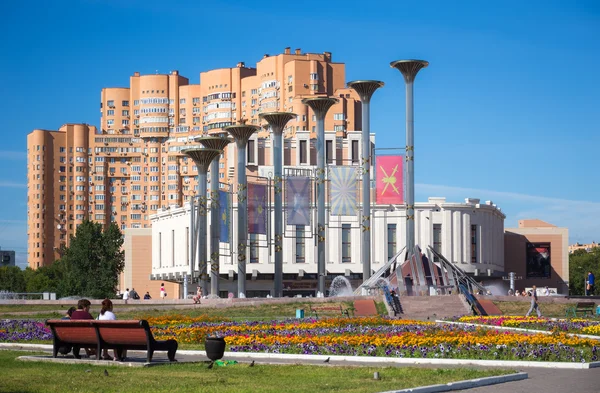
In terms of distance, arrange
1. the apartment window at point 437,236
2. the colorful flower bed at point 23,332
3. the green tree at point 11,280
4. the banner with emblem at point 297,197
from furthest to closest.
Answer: the green tree at point 11,280
the apartment window at point 437,236
the banner with emblem at point 297,197
the colorful flower bed at point 23,332

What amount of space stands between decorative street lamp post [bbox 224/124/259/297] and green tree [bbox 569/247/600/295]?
267ft

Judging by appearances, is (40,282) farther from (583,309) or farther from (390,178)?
(583,309)

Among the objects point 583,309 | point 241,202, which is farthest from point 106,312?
point 241,202

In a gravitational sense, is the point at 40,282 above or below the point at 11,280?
below

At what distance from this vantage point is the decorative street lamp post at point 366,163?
2221 inches

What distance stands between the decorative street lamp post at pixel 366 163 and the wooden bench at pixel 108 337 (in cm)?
3746

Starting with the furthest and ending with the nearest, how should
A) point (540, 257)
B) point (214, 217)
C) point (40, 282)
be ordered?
point (40, 282), point (540, 257), point (214, 217)

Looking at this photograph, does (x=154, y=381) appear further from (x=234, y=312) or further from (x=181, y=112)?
(x=181, y=112)

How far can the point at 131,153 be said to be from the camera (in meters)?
A: 160

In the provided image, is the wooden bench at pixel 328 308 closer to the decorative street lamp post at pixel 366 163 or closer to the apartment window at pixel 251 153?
the decorative street lamp post at pixel 366 163

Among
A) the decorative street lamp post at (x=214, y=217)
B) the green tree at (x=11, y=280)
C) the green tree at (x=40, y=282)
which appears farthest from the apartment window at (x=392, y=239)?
the green tree at (x=11, y=280)

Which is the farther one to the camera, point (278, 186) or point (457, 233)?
point (457, 233)

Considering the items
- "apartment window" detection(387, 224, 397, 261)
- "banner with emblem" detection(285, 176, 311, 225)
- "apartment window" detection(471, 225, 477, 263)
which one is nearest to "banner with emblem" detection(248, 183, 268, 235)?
"banner with emblem" detection(285, 176, 311, 225)

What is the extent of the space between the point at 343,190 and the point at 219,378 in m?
42.5
